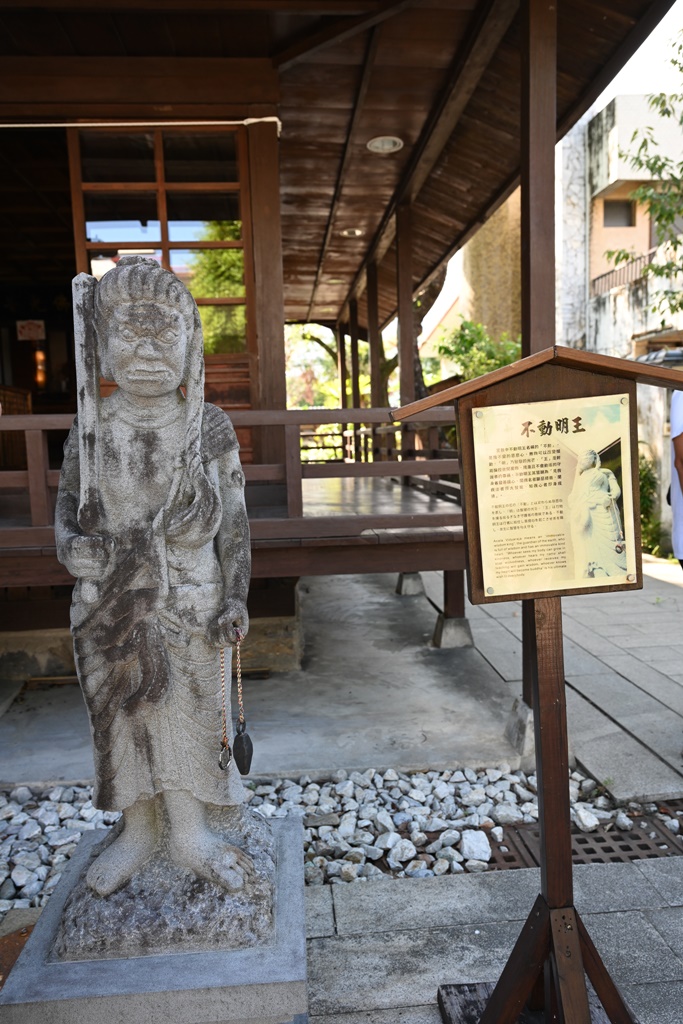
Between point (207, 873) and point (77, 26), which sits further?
point (77, 26)

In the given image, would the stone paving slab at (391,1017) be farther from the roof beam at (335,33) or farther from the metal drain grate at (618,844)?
the roof beam at (335,33)

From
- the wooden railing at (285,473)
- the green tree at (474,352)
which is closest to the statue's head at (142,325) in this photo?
the wooden railing at (285,473)

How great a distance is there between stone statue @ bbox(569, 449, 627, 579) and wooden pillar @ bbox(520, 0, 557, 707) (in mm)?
1934

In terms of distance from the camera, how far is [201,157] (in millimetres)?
5023

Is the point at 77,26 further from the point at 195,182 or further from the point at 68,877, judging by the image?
the point at 68,877

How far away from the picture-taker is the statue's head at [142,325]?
1914 mm

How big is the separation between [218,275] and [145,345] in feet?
11.6

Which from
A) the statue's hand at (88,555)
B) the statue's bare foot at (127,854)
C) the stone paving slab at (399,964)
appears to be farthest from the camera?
the stone paving slab at (399,964)

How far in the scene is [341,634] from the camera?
6.72 metres

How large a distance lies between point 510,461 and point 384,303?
10818 mm

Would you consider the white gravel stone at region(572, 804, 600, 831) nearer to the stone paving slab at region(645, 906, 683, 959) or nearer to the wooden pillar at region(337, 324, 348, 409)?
the stone paving slab at region(645, 906, 683, 959)

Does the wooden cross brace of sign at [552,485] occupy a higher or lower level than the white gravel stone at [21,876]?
higher

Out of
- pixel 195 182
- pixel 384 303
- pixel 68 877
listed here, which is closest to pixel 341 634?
pixel 195 182

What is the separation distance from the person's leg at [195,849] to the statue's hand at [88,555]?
0.69 m
